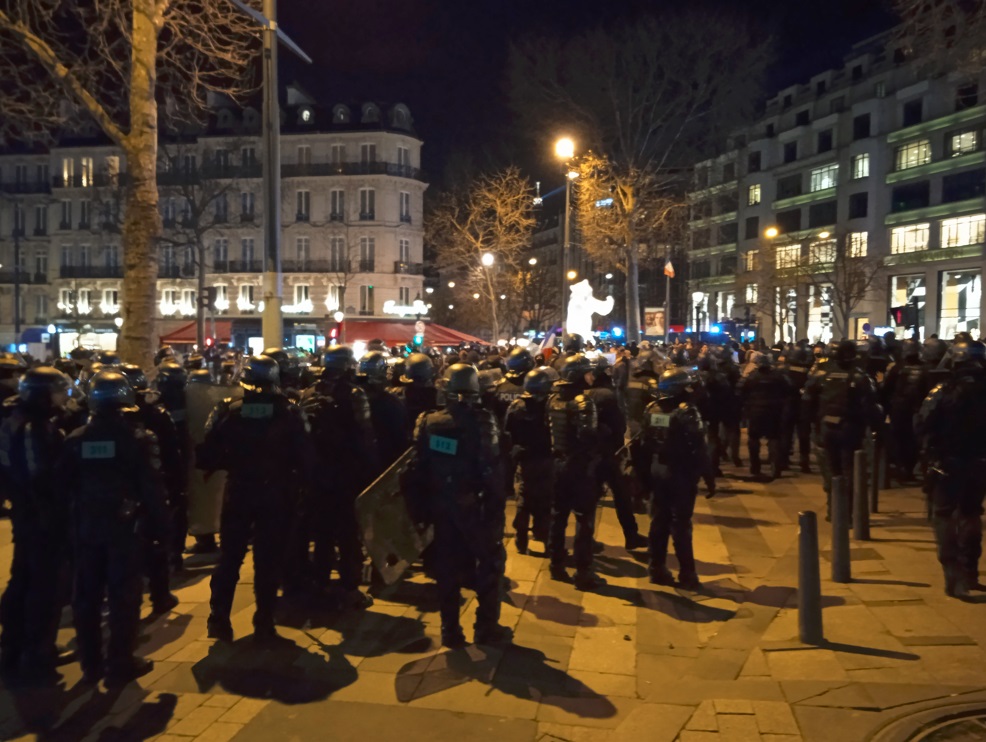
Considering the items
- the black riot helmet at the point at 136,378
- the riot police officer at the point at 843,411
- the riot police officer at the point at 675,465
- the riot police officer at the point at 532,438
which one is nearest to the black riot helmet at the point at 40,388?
the black riot helmet at the point at 136,378

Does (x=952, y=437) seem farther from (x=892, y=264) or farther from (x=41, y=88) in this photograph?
(x=892, y=264)

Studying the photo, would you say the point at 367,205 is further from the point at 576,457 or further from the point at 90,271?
the point at 576,457

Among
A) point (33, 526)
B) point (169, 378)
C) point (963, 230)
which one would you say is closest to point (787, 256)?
point (963, 230)

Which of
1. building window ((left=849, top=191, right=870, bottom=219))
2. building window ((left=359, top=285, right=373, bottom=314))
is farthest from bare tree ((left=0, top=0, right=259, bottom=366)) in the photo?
building window ((left=849, top=191, right=870, bottom=219))

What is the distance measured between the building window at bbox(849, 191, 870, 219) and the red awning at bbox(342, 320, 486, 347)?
29.5m

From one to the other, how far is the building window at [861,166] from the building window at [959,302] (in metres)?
8.87

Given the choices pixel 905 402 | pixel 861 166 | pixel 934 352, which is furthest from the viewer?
pixel 861 166

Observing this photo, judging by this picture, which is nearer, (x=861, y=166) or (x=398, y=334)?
(x=398, y=334)

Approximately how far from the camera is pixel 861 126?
167ft

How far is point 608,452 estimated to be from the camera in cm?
789

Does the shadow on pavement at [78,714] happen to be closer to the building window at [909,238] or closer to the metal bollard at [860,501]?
the metal bollard at [860,501]

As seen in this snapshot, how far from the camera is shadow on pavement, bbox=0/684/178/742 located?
4598 millimetres

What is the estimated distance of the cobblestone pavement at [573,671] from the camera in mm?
4641

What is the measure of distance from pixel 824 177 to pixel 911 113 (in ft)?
25.7
